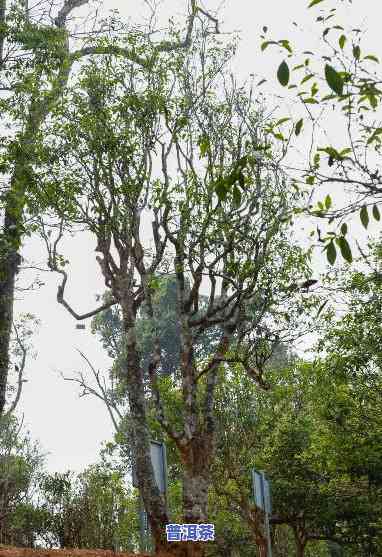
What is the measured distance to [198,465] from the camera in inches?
512

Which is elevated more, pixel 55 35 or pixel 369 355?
pixel 55 35

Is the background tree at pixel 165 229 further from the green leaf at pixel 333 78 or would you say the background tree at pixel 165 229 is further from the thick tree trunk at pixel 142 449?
the green leaf at pixel 333 78

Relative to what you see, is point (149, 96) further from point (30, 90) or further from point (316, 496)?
point (316, 496)

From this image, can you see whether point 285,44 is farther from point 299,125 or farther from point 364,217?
point 364,217

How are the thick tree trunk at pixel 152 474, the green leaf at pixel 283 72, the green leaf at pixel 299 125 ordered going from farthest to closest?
the thick tree trunk at pixel 152 474 < the green leaf at pixel 299 125 < the green leaf at pixel 283 72

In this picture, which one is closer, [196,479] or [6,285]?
[196,479]

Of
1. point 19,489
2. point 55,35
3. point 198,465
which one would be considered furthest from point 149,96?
point 19,489

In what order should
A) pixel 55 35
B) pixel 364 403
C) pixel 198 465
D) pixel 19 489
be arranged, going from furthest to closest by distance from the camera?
pixel 19 489
pixel 364 403
pixel 55 35
pixel 198 465

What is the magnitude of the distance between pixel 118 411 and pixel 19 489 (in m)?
8.19

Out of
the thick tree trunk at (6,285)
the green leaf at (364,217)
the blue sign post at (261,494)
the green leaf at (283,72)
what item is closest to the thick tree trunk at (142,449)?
the blue sign post at (261,494)

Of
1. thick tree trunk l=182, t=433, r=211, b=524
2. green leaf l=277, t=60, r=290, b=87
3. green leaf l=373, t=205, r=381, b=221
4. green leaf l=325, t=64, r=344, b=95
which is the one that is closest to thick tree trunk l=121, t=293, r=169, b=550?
thick tree trunk l=182, t=433, r=211, b=524

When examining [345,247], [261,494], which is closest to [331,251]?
[345,247]

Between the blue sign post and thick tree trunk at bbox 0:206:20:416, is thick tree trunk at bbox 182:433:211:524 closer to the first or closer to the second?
the blue sign post

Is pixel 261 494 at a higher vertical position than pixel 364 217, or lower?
lower
